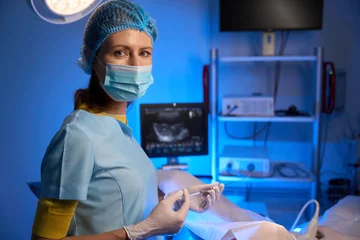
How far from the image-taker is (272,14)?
2426 mm

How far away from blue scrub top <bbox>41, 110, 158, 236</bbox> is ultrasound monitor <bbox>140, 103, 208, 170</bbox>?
1319mm

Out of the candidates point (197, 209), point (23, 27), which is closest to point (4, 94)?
point (23, 27)

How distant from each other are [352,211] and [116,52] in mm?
1178

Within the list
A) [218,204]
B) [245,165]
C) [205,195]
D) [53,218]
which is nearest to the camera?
[53,218]

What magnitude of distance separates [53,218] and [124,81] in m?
0.41

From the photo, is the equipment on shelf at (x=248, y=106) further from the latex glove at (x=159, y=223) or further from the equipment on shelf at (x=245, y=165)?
the latex glove at (x=159, y=223)

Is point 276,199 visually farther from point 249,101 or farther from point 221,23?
point 221,23

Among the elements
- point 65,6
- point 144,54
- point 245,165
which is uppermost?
point 65,6

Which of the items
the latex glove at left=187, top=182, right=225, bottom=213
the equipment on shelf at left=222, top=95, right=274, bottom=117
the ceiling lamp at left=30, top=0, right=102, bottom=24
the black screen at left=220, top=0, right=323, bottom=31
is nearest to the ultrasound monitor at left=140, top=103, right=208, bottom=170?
the equipment on shelf at left=222, top=95, right=274, bottom=117

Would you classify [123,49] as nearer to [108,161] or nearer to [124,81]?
[124,81]

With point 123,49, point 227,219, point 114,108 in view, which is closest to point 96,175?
point 114,108

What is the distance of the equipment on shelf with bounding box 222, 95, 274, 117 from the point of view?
2359mm

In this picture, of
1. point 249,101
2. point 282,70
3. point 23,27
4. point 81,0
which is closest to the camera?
point 81,0

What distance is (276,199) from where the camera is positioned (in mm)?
2809
